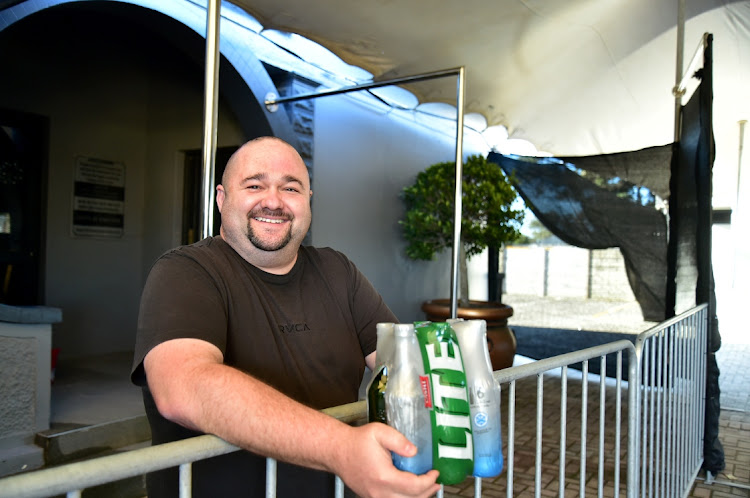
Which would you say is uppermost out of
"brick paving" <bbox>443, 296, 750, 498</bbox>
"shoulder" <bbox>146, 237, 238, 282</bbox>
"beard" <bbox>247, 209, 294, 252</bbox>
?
"beard" <bbox>247, 209, 294, 252</bbox>

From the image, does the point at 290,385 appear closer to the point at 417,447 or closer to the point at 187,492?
the point at 187,492

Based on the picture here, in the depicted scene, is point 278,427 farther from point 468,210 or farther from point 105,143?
point 105,143

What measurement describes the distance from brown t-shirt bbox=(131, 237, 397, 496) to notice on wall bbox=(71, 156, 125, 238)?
13.2 feet

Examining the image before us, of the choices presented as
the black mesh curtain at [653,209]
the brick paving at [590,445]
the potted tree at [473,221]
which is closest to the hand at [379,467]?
the brick paving at [590,445]

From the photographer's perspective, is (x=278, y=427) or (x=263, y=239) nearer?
(x=278, y=427)

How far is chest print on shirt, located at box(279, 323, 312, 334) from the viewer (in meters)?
1.44

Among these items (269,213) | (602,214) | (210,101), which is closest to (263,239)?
(269,213)

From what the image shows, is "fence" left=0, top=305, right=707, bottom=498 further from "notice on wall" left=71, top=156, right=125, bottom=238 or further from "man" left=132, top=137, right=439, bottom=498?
"notice on wall" left=71, top=156, right=125, bottom=238

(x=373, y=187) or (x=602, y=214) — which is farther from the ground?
(x=373, y=187)

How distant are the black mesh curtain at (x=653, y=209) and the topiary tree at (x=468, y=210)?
239 mm

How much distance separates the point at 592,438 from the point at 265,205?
11.1ft

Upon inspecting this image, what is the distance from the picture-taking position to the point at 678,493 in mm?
2795

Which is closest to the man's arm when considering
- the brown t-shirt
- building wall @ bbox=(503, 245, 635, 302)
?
the brown t-shirt

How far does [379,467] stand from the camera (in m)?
0.76
